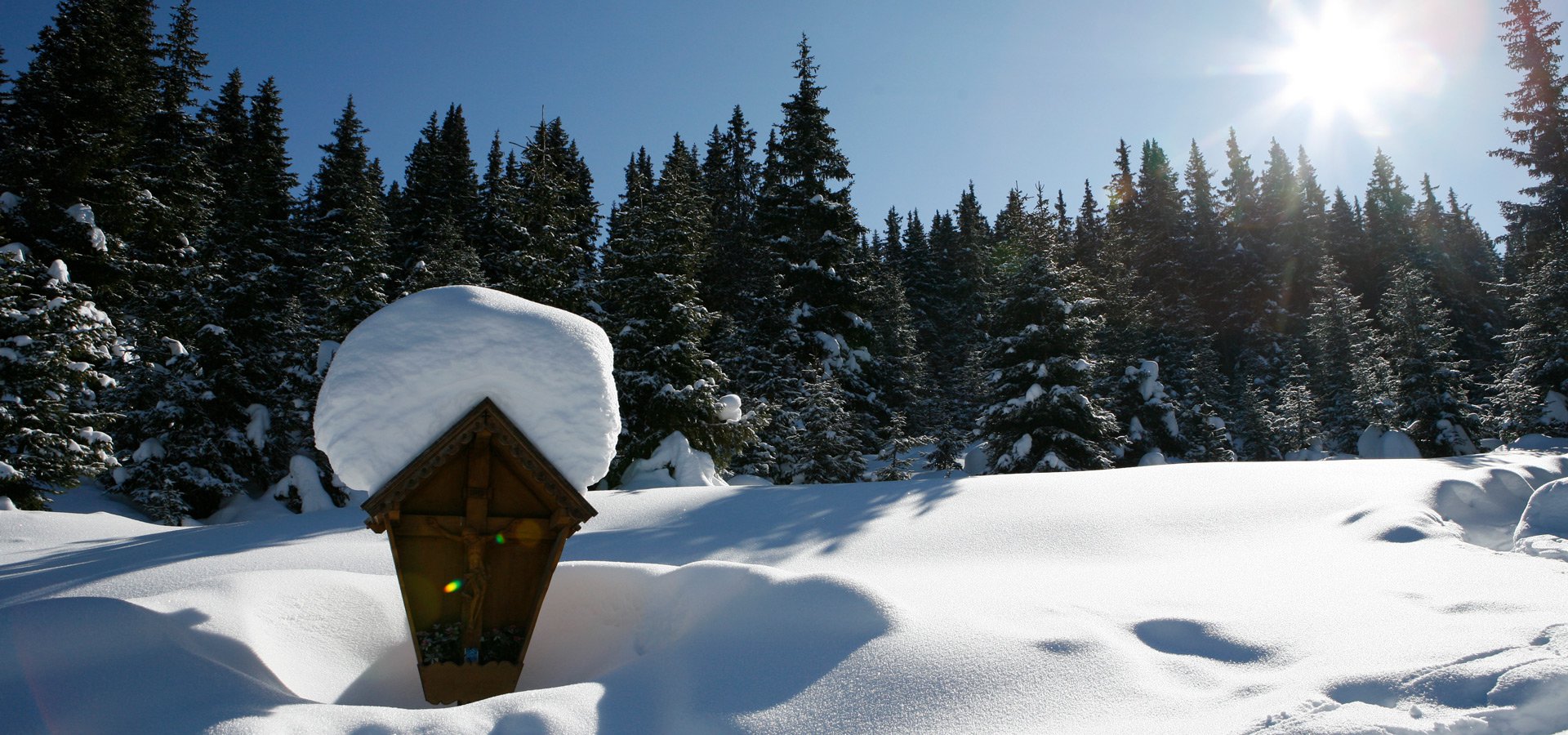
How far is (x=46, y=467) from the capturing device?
12047 mm

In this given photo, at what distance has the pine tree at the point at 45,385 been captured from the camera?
11688 mm

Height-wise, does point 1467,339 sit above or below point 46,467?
above

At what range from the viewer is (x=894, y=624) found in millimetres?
4008

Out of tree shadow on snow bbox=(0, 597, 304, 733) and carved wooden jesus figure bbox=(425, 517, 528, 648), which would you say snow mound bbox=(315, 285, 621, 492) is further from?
tree shadow on snow bbox=(0, 597, 304, 733)

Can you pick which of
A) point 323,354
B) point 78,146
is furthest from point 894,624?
point 78,146

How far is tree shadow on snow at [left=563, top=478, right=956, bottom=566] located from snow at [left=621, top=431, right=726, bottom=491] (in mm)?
4600

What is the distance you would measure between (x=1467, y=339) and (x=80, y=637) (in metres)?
56.9

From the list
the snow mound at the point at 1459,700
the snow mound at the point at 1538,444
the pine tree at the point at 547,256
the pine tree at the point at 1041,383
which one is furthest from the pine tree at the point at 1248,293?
the snow mound at the point at 1459,700

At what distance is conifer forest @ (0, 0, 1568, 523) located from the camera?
14.9 meters

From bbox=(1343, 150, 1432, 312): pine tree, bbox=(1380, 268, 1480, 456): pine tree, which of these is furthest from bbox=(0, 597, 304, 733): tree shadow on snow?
bbox=(1343, 150, 1432, 312): pine tree

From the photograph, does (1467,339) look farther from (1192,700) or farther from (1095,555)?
(1192,700)

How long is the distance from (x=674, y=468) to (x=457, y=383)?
9.85m

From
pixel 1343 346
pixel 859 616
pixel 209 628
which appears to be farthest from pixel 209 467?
pixel 1343 346

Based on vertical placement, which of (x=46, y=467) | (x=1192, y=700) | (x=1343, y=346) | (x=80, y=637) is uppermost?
(x=1343, y=346)
